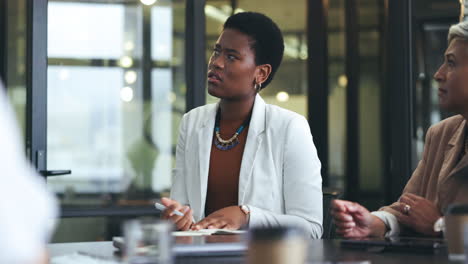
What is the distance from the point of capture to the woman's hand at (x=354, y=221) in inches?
89.2

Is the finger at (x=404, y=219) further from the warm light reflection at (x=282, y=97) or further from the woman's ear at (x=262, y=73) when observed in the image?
the warm light reflection at (x=282, y=97)

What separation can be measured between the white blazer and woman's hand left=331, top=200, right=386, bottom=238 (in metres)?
0.36

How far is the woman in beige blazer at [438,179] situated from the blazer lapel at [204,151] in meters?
0.69

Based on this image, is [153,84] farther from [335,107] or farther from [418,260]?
[418,260]

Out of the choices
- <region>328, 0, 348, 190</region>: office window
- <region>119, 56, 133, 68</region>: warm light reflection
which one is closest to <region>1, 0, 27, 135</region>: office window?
<region>119, 56, 133, 68</region>: warm light reflection

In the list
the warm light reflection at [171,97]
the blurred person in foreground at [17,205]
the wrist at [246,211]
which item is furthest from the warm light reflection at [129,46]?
the blurred person in foreground at [17,205]

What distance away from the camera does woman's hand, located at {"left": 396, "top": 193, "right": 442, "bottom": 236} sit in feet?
7.35

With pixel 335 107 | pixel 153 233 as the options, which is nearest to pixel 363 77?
pixel 335 107

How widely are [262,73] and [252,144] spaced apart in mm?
385

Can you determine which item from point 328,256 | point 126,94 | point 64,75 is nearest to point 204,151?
point 328,256

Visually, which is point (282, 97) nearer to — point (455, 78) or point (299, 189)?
point (299, 189)

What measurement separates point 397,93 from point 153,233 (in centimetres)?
360

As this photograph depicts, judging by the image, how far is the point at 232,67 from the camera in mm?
2955

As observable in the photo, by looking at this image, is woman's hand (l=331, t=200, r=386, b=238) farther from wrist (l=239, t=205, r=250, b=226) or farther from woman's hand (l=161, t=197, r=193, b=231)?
woman's hand (l=161, t=197, r=193, b=231)
